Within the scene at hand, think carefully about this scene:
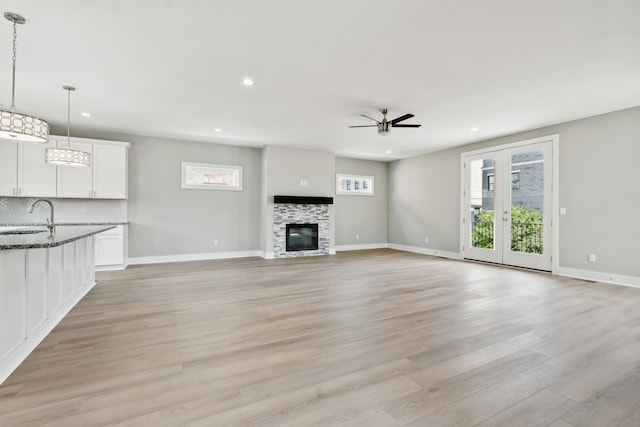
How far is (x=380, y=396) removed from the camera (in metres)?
1.80

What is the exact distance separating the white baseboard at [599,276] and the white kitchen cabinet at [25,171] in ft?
30.4

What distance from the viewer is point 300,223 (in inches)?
298

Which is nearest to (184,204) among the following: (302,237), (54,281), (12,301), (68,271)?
(302,237)

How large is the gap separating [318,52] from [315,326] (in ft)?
9.07

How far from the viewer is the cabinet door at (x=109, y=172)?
570 cm

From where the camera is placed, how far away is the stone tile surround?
726 cm

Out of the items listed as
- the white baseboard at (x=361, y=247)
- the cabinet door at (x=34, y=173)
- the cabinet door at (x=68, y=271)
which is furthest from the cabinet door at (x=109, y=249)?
the white baseboard at (x=361, y=247)

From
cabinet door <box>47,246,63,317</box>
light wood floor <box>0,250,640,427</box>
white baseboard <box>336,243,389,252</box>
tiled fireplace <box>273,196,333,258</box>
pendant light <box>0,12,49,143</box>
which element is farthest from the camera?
white baseboard <box>336,243,389,252</box>

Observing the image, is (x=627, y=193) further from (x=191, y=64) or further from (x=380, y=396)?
(x=191, y=64)

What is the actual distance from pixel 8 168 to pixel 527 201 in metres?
9.44

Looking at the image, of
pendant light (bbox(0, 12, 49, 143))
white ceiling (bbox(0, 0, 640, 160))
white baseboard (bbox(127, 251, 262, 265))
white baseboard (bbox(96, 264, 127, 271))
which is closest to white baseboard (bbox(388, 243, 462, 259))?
white ceiling (bbox(0, 0, 640, 160))

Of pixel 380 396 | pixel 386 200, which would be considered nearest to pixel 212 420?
pixel 380 396

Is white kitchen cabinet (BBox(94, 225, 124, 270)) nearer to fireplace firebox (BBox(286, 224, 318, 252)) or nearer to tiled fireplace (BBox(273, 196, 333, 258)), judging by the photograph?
tiled fireplace (BBox(273, 196, 333, 258))

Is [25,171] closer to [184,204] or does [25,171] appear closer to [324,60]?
[184,204]
